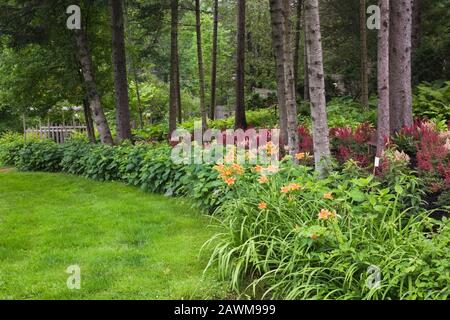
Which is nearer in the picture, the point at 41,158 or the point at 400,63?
the point at 400,63

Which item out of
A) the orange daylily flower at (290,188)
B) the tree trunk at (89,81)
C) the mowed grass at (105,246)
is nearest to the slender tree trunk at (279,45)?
the mowed grass at (105,246)

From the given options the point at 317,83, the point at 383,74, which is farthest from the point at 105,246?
the point at 383,74

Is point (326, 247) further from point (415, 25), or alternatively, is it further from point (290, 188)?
point (415, 25)

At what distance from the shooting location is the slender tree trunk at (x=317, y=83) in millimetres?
5465

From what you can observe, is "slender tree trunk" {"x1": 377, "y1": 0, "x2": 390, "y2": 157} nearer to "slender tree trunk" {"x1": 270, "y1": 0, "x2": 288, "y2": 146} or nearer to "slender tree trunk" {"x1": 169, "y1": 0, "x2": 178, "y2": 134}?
"slender tree trunk" {"x1": 270, "y1": 0, "x2": 288, "y2": 146}

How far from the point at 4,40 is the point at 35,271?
31.5 ft

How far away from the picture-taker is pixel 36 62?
12758 millimetres

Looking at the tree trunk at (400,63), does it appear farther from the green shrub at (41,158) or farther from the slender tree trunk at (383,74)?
the green shrub at (41,158)

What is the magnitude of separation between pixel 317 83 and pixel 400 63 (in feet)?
10.9

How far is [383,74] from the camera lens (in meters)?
6.37

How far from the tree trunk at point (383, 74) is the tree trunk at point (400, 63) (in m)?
1.73

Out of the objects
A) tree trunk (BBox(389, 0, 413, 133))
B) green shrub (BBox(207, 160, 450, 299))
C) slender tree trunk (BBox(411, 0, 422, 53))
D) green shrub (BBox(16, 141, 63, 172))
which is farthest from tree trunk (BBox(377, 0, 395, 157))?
slender tree trunk (BBox(411, 0, 422, 53))

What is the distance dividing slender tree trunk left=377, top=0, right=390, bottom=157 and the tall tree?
109cm
